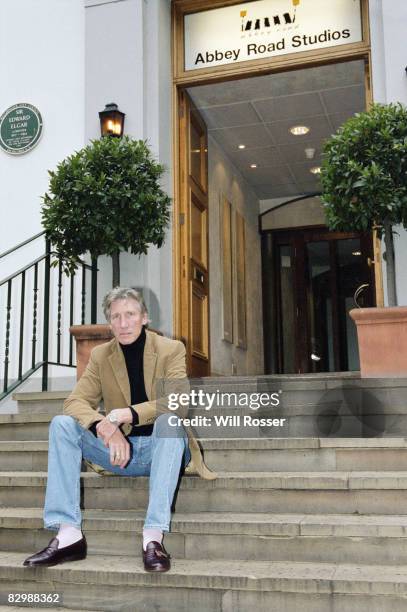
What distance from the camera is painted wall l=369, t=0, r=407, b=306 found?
4.45m

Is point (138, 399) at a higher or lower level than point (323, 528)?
higher

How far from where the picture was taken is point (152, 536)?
7.96 ft

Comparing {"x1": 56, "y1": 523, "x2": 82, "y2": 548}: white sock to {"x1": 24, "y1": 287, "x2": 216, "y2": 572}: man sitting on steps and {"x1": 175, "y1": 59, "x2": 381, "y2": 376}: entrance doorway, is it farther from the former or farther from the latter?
{"x1": 175, "y1": 59, "x2": 381, "y2": 376}: entrance doorway

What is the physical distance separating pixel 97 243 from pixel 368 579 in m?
2.70

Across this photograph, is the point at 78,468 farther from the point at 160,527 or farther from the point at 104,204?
the point at 104,204

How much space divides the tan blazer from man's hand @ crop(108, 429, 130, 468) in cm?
12

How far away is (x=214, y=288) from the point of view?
679 centimetres

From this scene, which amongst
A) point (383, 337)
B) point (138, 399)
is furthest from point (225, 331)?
point (138, 399)

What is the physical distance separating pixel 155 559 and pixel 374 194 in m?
2.29

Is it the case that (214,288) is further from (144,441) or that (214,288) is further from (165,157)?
(144,441)

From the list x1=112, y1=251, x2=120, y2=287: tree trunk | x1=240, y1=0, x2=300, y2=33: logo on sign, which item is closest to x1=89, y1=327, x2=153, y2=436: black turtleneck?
x1=112, y1=251, x2=120, y2=287: tree trunk

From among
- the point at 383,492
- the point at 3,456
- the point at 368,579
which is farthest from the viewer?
the point at 3,456

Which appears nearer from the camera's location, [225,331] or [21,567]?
[21,567]

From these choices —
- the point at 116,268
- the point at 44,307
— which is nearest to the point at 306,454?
the point at 116,268
